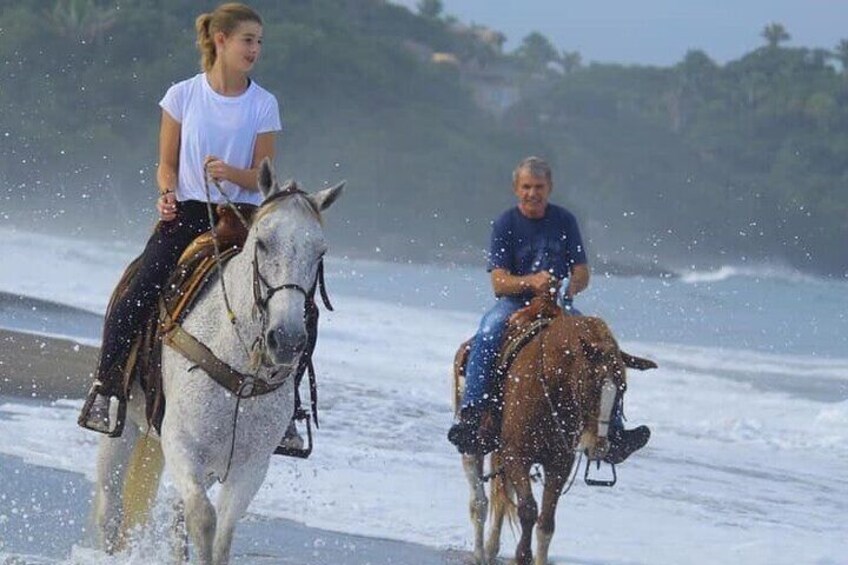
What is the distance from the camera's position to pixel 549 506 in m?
9.48

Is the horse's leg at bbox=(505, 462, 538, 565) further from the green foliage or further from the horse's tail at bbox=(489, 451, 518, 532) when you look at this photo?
the green foliage

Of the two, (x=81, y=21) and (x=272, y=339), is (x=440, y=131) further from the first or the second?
(x=272, y=339)

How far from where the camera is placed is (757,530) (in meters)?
12.2

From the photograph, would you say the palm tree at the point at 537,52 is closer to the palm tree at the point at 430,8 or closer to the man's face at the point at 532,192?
the palm tree at the point at 430,8

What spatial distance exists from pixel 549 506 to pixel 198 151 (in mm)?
3134

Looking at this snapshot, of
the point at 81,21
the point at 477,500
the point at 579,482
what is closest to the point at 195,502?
the point at 477,500

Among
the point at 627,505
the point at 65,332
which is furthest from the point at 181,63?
the point at 627,505

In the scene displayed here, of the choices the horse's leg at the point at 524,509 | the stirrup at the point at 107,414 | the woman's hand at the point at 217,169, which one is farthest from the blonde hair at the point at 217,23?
the horse's leg at the point at 524,509

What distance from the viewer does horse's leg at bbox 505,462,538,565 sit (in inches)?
372

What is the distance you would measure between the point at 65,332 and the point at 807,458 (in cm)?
822

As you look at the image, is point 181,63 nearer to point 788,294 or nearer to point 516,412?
point 788,294

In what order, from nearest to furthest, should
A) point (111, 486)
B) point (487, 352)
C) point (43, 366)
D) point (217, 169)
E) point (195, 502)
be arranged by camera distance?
point (195, 502)
point (217, 169)
point (111, 486)
point (487, 352)
point (43, 366)

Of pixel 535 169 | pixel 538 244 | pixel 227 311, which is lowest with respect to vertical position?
pixel 227 311

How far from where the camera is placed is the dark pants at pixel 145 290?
7.33 m
